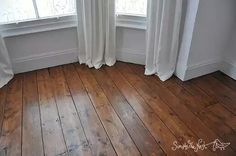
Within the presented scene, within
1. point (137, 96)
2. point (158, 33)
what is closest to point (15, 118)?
point (137, 96)

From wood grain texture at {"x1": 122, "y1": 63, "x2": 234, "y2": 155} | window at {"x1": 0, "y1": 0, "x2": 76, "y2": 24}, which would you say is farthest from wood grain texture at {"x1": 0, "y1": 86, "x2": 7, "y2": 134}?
wood grain texture at {"x1": 122, "y1": 63, "x2": 234, "y2": 155}

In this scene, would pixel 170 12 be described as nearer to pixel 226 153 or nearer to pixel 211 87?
pixel 211 87

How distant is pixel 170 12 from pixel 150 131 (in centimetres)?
111

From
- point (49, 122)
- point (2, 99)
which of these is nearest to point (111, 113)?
point (49, 122)

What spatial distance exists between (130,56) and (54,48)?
34.8 inches

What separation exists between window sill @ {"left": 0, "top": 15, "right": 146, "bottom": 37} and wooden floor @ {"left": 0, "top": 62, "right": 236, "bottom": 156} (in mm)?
472

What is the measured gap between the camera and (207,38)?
213 centimetres

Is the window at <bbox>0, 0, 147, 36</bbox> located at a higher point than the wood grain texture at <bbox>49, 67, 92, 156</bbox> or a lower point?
higher

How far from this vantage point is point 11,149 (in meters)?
1.57

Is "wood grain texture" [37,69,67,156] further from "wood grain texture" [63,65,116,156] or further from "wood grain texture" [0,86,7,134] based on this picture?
"wood grain texture" [0,86,7,134]

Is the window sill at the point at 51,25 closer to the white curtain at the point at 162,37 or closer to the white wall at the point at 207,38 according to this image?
the white curtain at the point at 162,37

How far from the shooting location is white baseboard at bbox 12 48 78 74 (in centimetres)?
239

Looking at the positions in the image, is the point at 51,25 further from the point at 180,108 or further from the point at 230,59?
the point at 230,59

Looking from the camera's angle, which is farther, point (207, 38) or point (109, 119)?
point (207, 38)
